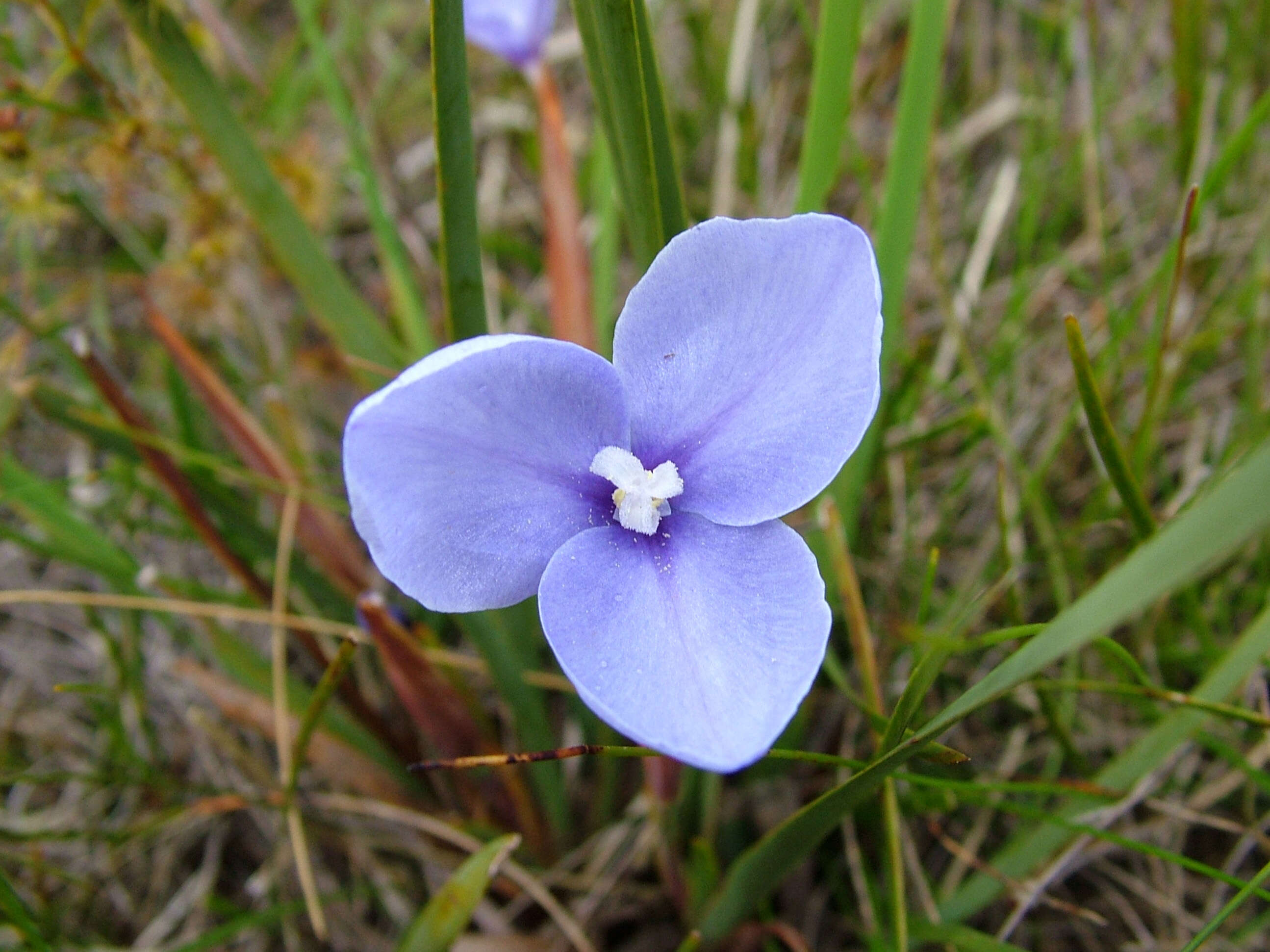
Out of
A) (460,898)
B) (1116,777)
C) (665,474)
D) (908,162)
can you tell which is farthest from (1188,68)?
(460,898)

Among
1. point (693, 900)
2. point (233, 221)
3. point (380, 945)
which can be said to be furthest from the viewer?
point (233, 221)

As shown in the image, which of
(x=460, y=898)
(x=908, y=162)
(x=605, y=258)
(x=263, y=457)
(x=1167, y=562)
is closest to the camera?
(x=1167, y=562)

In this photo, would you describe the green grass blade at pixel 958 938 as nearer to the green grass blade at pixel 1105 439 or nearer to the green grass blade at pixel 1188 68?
the green grass blade at pixel 1105 439

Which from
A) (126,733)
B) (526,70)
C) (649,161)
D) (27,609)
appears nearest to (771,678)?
(649,161)

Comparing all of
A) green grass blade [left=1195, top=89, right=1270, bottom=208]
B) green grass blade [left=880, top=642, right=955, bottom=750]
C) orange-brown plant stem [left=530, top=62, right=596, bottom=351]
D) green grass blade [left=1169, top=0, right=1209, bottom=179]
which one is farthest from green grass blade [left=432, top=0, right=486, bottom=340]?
green grass blade [left=1169, top=0, right=1209, bottom=179]

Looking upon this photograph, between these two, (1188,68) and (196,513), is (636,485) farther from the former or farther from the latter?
(1188,68)

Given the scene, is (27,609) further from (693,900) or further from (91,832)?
(693,900)

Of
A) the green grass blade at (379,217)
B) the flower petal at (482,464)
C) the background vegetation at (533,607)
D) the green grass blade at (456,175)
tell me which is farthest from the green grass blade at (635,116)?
the green grass blade at (379,217)
